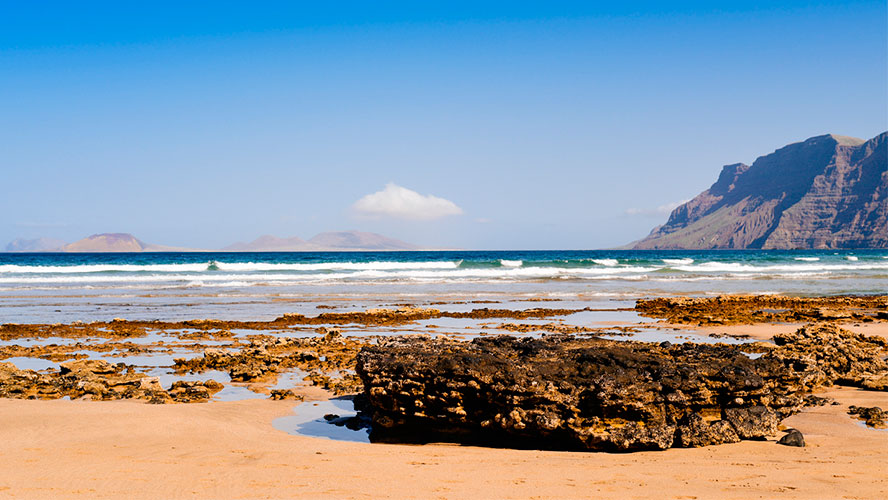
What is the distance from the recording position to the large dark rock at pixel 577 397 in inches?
230

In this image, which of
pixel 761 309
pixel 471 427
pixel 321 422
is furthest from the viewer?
pixel 761 309

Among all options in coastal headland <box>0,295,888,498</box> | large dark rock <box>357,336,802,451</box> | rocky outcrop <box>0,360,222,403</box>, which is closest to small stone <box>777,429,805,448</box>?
coastal headland <box>0,295,888,498</box>

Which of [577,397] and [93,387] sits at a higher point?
[577,397]

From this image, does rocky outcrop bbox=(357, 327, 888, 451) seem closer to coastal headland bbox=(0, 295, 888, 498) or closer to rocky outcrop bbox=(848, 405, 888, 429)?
coastal headland bbox=(0, 295, 888, 498)

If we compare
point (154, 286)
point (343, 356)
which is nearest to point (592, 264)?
point (154, 286)

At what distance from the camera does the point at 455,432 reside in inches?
250

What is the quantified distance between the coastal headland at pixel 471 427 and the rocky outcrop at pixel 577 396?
0.02m

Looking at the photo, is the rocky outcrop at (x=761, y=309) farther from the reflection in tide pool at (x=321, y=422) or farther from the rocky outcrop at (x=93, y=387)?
the rocky outcrop at (x=93, y=387)

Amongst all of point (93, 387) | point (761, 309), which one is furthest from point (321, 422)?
point (761, 309)

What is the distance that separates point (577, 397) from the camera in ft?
19.2

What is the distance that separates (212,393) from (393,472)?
494cm

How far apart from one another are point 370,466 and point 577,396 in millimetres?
2073

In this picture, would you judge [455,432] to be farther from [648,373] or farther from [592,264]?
[592,264]

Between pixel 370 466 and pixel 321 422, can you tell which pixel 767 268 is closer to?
Answer: pixel 321 422
